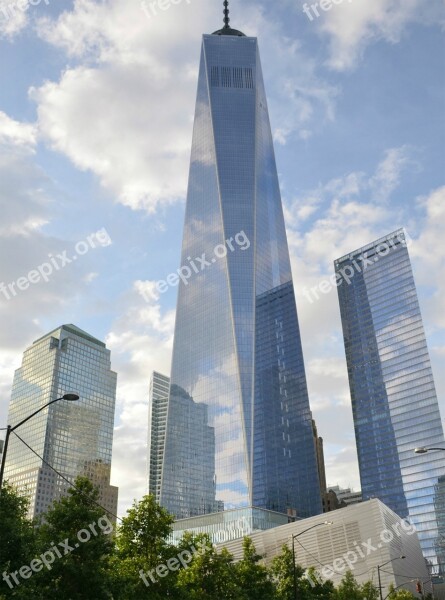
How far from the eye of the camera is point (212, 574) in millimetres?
42156

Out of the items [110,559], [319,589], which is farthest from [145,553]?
[319,589]

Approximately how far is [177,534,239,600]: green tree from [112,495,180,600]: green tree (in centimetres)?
294

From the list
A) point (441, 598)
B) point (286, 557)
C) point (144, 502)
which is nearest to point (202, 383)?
point (441, 598)

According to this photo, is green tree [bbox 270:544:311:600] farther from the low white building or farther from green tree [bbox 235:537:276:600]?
the low white building

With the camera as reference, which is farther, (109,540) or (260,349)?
(260,349)

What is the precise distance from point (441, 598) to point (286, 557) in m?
156

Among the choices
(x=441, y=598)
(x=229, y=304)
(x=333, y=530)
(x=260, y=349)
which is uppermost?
(x=229, y=304)

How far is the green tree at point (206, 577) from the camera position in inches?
1628

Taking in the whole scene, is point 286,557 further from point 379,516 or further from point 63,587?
point 379,516

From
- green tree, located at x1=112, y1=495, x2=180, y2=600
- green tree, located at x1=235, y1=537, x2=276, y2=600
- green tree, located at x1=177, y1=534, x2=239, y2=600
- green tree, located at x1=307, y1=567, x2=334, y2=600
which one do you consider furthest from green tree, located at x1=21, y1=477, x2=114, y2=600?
green tree, located at x1=307, y1=567, x2=334, y2=600

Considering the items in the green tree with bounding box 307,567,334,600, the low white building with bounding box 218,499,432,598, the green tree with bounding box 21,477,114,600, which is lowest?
the green tree with bounding box 307,567,334,600

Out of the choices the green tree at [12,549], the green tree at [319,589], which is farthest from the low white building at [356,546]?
the green tree at [12,549]

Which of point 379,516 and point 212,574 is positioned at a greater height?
point 379,516

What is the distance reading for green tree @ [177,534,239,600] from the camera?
4134 centimetres
